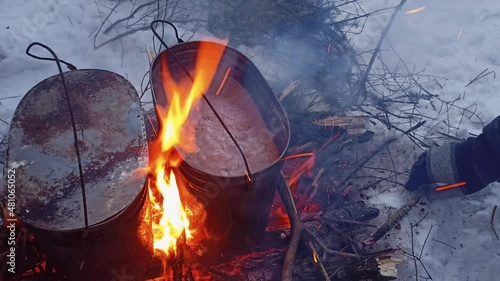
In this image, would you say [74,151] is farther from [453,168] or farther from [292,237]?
[453,168]

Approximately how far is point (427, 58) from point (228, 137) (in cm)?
420

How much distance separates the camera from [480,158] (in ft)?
13.6

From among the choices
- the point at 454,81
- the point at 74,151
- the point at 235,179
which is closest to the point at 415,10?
the point at 454,81

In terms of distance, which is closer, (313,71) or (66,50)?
(66,50)

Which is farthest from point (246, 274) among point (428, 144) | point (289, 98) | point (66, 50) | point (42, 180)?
point (66, 50)

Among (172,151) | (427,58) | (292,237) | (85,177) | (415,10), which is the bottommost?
(292,237)

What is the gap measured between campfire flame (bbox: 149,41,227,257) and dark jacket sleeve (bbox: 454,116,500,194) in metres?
2.73

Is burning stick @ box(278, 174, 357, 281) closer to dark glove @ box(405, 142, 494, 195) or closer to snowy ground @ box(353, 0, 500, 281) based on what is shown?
snowy ground @ box(353, 0, 500, 281)

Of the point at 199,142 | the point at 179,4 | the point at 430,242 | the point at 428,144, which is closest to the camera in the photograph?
the point at 199,142

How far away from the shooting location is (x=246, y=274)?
3482mm

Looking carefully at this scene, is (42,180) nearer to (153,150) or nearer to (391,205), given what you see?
(153,150)

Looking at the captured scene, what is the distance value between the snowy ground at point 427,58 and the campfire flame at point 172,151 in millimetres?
1620

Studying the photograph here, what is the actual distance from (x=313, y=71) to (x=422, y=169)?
207 cm

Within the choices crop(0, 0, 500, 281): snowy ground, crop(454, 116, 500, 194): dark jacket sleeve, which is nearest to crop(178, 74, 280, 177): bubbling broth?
crop(0, 0, 500, 281): snowy ground
